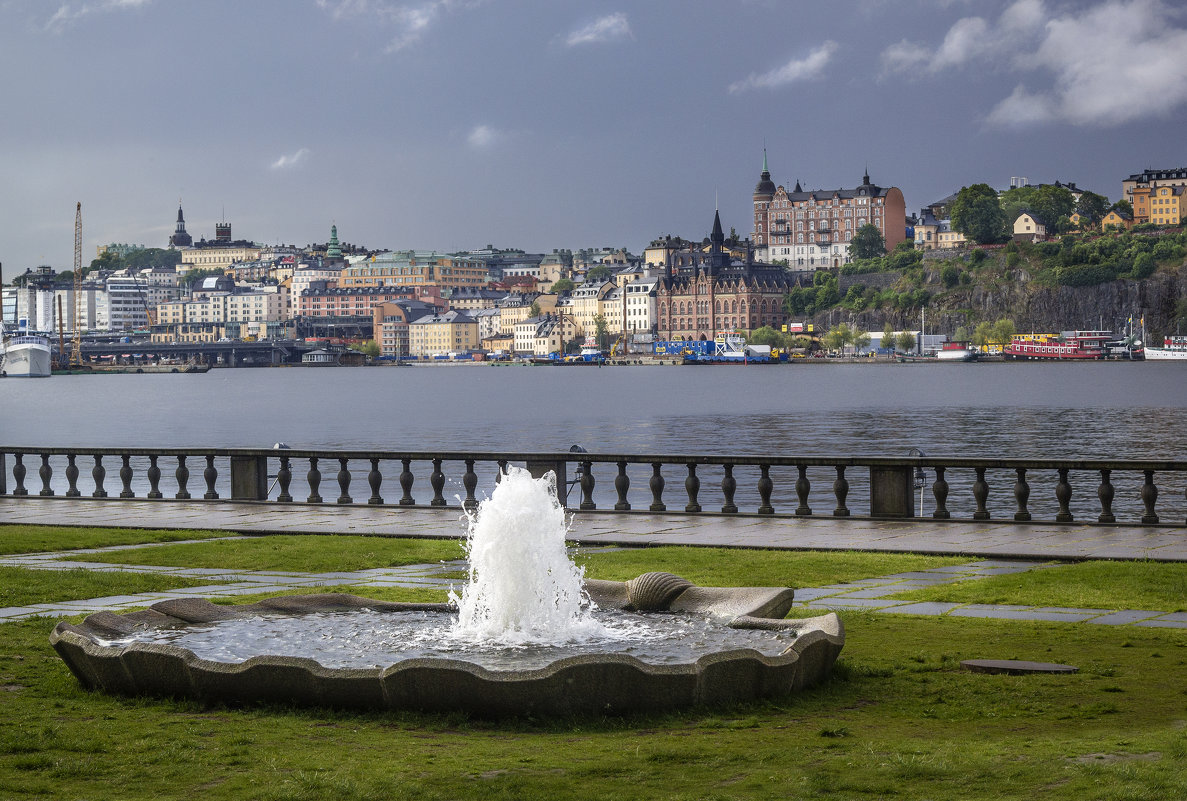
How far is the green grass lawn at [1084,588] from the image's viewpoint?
1402 cm

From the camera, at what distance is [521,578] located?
11344 millimetres

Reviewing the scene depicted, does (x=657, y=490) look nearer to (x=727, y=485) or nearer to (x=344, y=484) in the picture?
(x=727, y=485)

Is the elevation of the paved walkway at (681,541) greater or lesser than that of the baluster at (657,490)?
lesser

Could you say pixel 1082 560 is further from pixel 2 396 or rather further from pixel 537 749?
pixel 2 396

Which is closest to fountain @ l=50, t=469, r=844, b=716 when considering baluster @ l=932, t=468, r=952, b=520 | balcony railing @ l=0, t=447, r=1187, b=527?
balcony railing @ l=0, t=447, r=1187, b=527

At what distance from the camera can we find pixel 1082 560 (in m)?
18.0

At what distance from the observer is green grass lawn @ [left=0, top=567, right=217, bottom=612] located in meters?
14.5

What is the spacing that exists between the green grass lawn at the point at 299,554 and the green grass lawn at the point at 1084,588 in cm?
665

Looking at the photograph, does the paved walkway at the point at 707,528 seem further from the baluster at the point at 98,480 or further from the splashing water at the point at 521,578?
the splashing water at the point at 521,578

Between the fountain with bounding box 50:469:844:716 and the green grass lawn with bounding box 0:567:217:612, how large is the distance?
10.1ft

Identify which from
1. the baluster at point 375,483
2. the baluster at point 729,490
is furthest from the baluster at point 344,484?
the baluster at point 729,490

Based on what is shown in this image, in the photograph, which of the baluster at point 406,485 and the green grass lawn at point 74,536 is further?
the baluster at point 406,485

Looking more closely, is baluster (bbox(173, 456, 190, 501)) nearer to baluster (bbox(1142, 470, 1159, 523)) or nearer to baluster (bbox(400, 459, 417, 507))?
baluster (bbox(400, 459, 417, 507))

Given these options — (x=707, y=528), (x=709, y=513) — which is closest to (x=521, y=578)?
(x=707, y=528)
